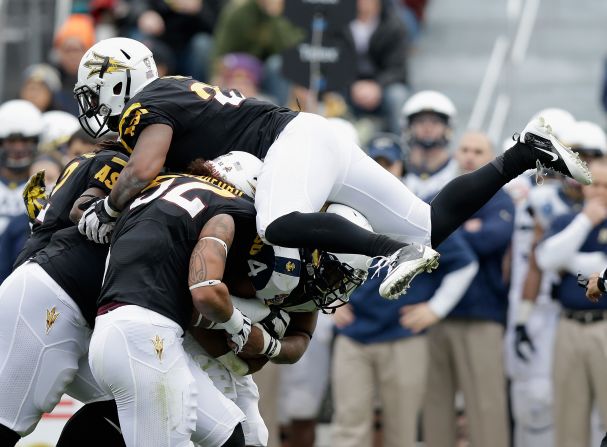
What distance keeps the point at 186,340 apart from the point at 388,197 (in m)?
1.13

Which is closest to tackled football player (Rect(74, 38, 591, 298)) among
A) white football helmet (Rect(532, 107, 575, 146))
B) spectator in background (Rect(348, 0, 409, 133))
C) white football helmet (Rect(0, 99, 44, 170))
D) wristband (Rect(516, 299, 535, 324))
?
white football helmet (Rect(532, 107, 575, 146))

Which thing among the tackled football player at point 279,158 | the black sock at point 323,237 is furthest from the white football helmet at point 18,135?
the black sock at point 323,237

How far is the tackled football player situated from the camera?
22.0ft

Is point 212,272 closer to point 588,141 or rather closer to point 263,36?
point 588,141

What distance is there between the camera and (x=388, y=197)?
7125mm

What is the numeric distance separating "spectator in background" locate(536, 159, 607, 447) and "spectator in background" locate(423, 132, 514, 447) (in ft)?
1.38

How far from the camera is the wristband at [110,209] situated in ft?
22.5

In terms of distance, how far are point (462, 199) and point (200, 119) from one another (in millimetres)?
1287

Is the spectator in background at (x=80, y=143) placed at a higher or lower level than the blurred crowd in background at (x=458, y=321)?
higher

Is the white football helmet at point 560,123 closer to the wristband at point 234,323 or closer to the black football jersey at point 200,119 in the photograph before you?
the black football jersey at point 200,119

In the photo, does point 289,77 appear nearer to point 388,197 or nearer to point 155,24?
point 155,24

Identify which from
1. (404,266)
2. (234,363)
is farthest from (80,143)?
(404,266)

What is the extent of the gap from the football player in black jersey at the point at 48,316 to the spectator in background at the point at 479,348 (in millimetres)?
3052

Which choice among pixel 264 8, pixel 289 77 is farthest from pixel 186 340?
pixel 264 8
